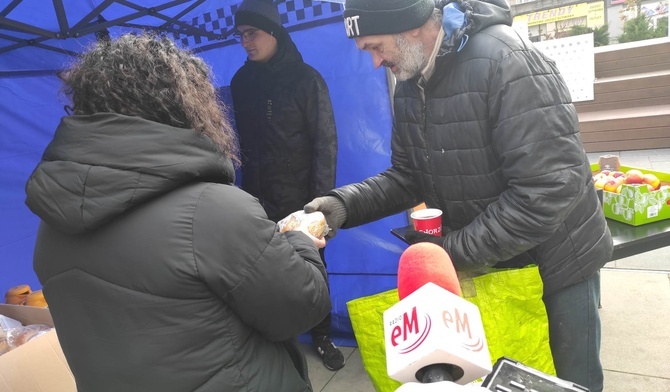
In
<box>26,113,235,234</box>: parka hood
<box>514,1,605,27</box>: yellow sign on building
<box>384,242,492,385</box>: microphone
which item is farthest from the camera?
<box>514,1,605,27</box>: yellow sign on building

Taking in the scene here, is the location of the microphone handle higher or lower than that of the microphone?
lower

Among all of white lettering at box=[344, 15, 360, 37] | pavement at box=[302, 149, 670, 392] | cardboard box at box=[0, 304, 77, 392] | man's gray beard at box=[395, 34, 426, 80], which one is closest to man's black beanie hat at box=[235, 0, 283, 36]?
white lettering at box=[344, 15, 360, 37]

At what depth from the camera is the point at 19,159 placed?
10.8 ft

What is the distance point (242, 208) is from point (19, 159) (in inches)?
119

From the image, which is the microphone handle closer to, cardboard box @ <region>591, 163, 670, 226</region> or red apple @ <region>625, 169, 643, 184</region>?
cardboard box @ <region>591, 163, 670, 226</region>

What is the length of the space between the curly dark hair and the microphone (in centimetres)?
71

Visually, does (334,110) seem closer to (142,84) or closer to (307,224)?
(307,224)

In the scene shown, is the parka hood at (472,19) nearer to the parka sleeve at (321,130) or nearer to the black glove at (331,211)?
the black glove at (331,211)

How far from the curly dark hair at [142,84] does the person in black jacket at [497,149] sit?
Answer: 69cm

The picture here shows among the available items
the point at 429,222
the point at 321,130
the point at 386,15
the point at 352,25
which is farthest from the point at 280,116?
the point at 429,222

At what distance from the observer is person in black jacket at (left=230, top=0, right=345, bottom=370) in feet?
9.38

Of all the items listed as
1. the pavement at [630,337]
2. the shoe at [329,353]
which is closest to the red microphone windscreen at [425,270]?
the pavement at [630,337]

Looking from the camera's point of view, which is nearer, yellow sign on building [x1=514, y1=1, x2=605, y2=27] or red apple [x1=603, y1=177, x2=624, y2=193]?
red apple [x1=603, y1=177, x2=624, y2=193]

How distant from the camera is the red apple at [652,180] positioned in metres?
2.64
